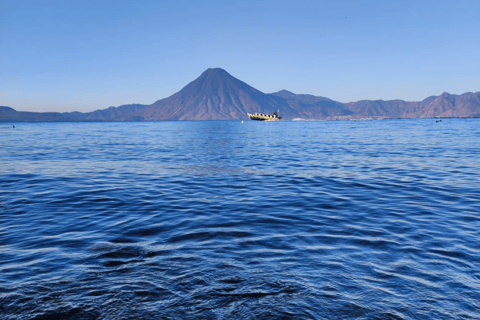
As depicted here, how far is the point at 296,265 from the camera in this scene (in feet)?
24.2

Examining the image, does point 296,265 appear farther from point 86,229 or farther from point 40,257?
point 86,229

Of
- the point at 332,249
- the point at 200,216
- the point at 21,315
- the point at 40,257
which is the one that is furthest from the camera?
the point at 200,216

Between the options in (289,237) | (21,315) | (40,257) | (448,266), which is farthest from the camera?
(289,237)

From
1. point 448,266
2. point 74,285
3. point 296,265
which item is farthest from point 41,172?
point 448,266

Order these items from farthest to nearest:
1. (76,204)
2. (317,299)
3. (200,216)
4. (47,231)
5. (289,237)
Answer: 1. (76,204)
2. (200,216)
3. (47,231)
4. (289,237)
5. (317,299)

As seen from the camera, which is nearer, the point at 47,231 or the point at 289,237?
the point at 289,237

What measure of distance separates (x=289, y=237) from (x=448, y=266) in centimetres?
399

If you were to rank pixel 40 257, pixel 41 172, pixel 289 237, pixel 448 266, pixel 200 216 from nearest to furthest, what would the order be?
pixel 448 266 < pixel 40 257 < pixel 289 237 < pixel 200 216 < pixel 41 172

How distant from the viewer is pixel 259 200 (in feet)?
47.9

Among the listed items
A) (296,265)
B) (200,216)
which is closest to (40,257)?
(200,216)

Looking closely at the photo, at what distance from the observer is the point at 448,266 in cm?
739

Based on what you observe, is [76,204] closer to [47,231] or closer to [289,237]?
[47,231]

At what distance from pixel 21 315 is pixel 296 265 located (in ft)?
17.9

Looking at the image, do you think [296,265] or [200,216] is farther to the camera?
[200,216]
